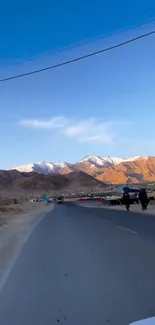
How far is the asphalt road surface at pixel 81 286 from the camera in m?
6.67

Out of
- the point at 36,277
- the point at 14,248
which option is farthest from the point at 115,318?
the point at 14,248

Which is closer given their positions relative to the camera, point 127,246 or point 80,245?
point 127,246

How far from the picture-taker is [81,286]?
880cm

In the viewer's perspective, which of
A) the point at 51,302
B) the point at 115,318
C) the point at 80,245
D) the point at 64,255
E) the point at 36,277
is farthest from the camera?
the point at 80,245

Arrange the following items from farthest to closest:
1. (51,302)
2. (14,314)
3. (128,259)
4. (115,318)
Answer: (128,259), (51,302), (14,314), (115,318)

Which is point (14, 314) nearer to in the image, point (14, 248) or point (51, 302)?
point (51, 302)

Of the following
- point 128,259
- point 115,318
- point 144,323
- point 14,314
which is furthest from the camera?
point 128,259

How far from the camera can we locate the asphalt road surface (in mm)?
6672

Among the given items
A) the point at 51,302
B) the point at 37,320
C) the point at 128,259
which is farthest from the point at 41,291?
the point at 128,259

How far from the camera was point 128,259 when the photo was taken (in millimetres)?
11875

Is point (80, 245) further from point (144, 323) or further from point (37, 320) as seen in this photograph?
point (144, 323)

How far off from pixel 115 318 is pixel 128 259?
18.2 ft

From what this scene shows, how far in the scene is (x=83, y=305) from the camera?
286 inches

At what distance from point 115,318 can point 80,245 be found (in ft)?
30.7
